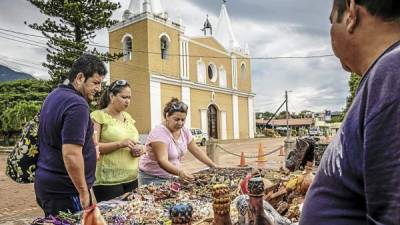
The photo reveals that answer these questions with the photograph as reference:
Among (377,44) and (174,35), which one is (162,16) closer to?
(174,35)

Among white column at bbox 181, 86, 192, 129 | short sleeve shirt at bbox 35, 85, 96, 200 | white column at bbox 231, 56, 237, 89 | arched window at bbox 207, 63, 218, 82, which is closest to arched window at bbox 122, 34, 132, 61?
white column at bbox 181, 86, 192, 129

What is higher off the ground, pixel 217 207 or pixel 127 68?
pixel 127 68

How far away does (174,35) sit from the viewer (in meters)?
27.2

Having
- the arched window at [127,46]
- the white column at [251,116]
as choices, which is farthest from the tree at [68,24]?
the white column at [251,116]

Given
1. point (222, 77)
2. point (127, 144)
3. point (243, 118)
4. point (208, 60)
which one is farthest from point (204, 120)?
point (127, 144)

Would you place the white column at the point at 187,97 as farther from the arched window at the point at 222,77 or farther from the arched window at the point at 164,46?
the arched window at the point at 222,77

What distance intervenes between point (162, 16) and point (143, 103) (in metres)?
6.43

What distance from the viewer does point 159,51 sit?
A: 1017 inches

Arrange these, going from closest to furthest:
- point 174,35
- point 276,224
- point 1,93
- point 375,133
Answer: point 375,133, point 276,224, point 174,35, point 1,93

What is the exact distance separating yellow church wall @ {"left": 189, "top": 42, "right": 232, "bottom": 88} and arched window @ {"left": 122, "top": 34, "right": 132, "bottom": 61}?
5.05 meters

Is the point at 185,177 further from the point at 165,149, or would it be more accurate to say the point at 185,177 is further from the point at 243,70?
the point at 243,70

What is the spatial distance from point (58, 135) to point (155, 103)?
2281cm

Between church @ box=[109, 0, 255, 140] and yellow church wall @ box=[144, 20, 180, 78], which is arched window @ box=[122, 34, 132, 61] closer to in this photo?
church @ box=[109, 0, 255, 140]

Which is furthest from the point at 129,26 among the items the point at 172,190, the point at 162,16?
the point at 172,190
